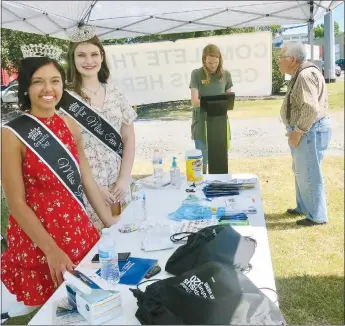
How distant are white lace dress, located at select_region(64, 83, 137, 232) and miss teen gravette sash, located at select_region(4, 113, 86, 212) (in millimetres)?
558

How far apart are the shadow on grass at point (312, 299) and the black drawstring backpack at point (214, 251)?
44.4 inches

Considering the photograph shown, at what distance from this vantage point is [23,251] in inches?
61.9

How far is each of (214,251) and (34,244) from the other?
696 millimetres

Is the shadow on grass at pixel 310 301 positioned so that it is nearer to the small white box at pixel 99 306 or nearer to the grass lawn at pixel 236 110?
the small white box at pixel 99 306

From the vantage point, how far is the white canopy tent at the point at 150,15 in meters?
4.09

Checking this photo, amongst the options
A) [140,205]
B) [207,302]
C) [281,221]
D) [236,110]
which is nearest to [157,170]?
[140,205]

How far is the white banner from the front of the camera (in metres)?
6.01

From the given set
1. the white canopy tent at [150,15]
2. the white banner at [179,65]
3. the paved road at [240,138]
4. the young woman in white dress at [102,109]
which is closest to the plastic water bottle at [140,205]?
the young woman in white dress at [102,109]

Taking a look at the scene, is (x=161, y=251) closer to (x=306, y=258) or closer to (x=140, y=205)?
(x=140, y=205)

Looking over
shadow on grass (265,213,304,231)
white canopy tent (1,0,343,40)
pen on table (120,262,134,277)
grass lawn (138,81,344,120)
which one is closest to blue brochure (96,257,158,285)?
pen on table (120,262,134,277)

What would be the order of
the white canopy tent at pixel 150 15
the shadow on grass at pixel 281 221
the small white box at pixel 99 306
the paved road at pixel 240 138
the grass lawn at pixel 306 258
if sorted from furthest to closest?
1. the paved road at pixel 240 138
2. the white canopy tent at pixel 150 15
3. the shadow on grass at pixel 281 221
4. the grass lawn at pixel 306 258
5. the small white box at pixel 99 306

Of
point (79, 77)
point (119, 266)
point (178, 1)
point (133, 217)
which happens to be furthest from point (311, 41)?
point (119, 266)

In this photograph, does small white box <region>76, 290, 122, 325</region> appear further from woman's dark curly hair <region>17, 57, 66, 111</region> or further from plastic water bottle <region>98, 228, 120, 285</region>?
woman's dark curly hair <region>17, 57, 66, 111</region>

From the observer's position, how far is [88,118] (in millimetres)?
2289
